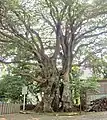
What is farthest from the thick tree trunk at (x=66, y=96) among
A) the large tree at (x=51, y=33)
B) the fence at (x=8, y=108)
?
the fence at (x=8, y=108)

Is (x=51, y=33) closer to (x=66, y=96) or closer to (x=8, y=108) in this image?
(x=66, y=96)

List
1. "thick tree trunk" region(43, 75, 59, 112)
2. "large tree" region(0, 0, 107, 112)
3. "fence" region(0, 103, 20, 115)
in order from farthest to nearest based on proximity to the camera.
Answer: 1. "thick tree trunk" region(43, 75, 59, 112)
2. "fence" region(0, 103, 20, 115)
3. "large tree" region(0, 0, 107, 112)

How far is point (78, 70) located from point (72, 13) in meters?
6.84

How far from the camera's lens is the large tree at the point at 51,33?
1307cm

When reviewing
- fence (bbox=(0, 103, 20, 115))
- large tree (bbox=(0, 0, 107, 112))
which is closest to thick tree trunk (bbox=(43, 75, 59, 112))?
large tree (bbox=(0, 0, 107, 112))

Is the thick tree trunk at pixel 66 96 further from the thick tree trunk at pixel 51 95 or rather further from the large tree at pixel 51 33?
the thick tree trunk at pixel 51 95

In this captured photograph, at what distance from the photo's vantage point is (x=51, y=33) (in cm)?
1788

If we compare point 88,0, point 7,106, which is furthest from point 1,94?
point 88,0

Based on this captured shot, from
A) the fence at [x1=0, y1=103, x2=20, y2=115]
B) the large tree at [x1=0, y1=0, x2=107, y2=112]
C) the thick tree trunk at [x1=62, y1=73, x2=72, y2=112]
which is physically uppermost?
the large tree at [x1=0, y1=0, x2=107, y2=112]

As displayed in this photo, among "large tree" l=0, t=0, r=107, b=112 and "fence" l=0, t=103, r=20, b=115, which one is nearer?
"large tree" l=0, t=0, r=107, b=112

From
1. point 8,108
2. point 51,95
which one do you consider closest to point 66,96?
point 51,95

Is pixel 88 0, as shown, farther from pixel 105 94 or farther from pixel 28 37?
pixel 105 94

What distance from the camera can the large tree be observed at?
13.1 metres

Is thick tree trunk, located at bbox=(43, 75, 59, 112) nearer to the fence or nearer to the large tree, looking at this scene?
the large tree
